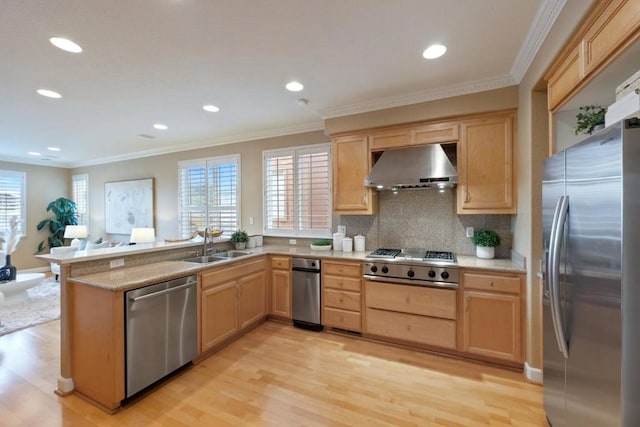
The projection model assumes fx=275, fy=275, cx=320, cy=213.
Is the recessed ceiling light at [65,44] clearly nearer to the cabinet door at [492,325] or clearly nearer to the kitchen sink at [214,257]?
the kitchen sink at [214,257]

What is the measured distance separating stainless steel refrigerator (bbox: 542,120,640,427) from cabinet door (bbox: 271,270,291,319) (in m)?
2.66

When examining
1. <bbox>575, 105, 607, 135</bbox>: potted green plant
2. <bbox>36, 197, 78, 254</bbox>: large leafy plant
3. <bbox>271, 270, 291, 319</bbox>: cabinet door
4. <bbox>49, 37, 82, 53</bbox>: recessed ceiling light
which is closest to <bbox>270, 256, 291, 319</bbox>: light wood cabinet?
<bbox>271, 270, 291, 319</bbox>: cabinet door

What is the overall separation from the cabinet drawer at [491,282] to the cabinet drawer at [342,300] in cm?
116

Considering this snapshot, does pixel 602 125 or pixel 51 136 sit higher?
pixel 51 136

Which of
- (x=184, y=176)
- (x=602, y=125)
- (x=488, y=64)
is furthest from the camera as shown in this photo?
(x=184, y=176)

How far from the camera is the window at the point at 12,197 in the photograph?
20.2 ft

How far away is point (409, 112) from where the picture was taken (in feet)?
10.4

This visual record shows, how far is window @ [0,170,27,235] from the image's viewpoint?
6.14 metres

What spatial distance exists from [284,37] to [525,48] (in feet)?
6.28

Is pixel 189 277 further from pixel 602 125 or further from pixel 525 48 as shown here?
pixel 525 48

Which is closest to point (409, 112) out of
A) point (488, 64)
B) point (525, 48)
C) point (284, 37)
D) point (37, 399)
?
point (488, 64)

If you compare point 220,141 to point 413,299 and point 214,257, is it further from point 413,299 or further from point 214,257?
point 413,299

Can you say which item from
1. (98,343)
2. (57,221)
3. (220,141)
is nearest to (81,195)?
(57,221)

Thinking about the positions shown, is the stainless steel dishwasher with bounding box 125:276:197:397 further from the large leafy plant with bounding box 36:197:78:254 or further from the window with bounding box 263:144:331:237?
the large leafy plant with bounding box 36:197:78:254
